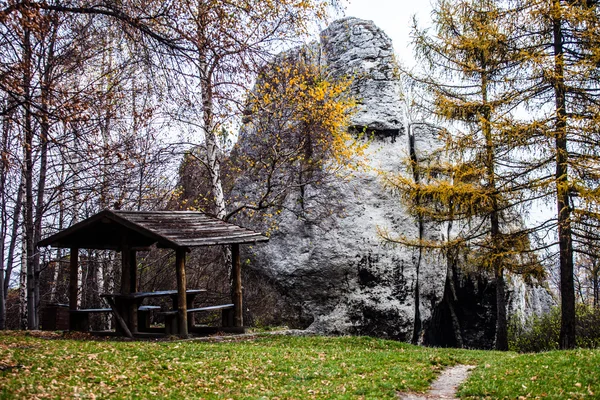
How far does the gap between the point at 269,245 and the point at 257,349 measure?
9.01m

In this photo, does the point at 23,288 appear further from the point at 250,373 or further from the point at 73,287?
the point at 250,373

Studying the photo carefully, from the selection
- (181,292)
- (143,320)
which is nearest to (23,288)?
(143,320)

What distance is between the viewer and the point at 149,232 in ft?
46.2

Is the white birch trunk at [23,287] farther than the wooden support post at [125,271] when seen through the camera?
Yes

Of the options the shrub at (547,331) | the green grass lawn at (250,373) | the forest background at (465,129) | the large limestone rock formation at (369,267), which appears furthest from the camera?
the large limestone rock formation at (369,267)

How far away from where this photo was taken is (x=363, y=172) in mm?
22500

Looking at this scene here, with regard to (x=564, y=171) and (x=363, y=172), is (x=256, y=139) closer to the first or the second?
(x=363, y=172)

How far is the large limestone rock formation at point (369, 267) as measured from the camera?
67.8ft

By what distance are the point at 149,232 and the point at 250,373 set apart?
5600 millimetres

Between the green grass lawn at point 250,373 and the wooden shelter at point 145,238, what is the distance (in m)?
2.62

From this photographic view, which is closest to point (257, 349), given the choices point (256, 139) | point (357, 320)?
point (357, 320)

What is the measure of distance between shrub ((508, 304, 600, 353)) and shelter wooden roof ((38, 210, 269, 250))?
11533mm

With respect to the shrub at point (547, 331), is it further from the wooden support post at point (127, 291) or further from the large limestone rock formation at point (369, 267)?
the wooden support post at point (127, 291)

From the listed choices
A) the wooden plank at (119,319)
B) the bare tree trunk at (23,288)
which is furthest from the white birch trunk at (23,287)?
the wooden plank at (119,319)
